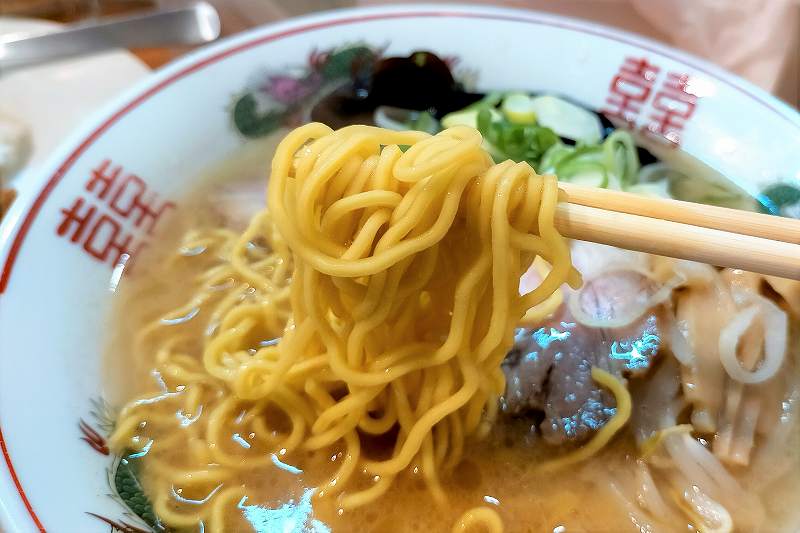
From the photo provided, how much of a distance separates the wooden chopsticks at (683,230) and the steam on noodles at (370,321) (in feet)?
0.24

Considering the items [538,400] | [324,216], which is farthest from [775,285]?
[324,216]

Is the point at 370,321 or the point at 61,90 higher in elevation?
the point at 61,90

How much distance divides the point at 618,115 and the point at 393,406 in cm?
133

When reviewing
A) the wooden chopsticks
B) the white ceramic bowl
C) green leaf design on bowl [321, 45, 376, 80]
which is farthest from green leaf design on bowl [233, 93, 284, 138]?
the wooden chopsticks

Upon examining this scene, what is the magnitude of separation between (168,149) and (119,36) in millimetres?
919

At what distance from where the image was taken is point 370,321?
4.06ft

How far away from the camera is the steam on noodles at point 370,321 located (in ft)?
3.70

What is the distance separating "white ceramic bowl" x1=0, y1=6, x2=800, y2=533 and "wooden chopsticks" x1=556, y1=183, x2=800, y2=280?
2.80ft

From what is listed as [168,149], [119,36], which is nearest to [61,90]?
[119,36]

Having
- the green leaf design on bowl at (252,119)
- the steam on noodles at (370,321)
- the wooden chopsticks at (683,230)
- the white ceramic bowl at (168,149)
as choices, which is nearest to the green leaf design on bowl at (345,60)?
the white ceramic bowl at (168,149)

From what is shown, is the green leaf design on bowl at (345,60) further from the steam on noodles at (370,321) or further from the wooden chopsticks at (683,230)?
the wooden chopsticks at (683,230)

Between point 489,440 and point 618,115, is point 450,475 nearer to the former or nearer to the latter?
point 489,440

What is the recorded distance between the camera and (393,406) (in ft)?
4.65

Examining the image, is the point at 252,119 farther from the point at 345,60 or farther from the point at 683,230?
the point at 683,230
